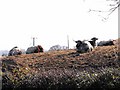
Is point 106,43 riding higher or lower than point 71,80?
higher

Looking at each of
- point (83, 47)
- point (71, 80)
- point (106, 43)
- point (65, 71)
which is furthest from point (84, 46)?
point (71, 80)

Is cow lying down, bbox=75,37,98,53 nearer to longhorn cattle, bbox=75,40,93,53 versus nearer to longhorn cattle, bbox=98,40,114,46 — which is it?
longhorn cattle, bbox=75,40,93,53

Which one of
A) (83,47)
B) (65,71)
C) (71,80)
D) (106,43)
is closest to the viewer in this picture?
(71,80)

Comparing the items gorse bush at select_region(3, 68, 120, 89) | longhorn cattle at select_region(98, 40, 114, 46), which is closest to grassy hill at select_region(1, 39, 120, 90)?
gorse bush at select_region(3, 68, 120, 89)

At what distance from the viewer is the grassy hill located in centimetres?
1479

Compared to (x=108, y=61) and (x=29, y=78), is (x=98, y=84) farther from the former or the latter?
(x=108, y=61)

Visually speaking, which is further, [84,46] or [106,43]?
[106,43]

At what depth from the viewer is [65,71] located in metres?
16.6

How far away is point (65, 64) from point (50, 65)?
39.3 inches

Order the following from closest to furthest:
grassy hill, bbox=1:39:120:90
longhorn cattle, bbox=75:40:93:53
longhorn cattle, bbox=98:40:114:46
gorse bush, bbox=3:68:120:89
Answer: gorse bush, bbox=3:68:120:89, grassy hill, bbox=1:39:120:90, longhorn cattle, bbox=75:40:93:53, longhorn cattle, bbox=98:40:114:46

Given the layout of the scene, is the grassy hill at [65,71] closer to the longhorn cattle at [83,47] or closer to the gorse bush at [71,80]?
the gorse bush at [71,80]

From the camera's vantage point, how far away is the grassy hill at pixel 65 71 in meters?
14.8

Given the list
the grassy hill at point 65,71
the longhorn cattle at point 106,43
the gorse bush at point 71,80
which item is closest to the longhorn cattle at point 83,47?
the grassy hill at point 65,71

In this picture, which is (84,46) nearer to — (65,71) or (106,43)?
(106,43)
